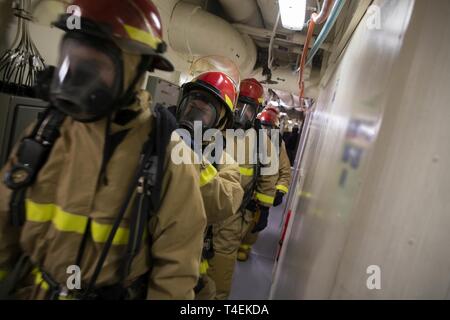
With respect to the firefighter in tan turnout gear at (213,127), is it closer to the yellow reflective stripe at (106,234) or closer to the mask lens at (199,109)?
the mask lens at (199,109)

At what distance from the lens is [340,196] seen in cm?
82

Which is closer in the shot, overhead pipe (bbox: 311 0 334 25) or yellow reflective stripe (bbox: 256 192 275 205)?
overhead pipe (bbox: 311 0 334 25)

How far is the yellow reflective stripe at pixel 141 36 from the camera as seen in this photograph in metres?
0.93

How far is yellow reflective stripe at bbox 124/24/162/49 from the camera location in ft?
3.06

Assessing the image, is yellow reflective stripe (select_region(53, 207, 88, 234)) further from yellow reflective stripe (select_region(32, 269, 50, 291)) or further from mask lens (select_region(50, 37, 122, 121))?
mask lens (select_region(50, 37, 122, 121))

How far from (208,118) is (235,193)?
21.4 inches

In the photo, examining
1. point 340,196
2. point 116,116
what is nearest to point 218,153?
point 116,116

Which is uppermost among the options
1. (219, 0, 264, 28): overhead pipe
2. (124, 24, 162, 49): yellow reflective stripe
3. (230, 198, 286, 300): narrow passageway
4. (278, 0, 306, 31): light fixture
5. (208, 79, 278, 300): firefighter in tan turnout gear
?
(219, 0, 264, 28): overhead pipe

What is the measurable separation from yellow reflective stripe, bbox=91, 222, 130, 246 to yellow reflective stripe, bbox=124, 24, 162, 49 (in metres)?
0.71

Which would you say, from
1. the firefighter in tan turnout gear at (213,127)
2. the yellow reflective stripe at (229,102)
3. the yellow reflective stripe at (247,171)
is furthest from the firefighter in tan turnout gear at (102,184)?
the yellow reflective stripe at (247,171)

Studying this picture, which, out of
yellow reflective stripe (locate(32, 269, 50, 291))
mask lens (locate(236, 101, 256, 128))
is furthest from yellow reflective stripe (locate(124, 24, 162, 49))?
mask lens (locate(236, 101, 256, 128))

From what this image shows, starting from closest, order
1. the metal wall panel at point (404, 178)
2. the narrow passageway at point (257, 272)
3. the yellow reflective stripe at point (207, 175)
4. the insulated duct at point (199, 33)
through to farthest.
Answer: the metal wall panel at point (404, 178)
the yellow reflective stripe at point (207, 175)
the narrow passageway at point (257, 272)
the insulated duct at point (199, 33)

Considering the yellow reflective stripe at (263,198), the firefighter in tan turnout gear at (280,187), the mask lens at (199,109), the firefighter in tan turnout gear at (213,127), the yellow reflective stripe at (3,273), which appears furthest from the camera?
the firefighter in tan turnout gear at (280,187)
